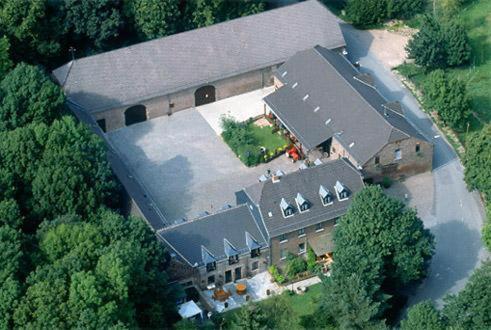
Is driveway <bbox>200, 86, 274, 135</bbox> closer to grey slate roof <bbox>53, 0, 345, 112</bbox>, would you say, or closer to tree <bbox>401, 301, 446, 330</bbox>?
grey slate roof <bbox>53, 0, 345, 112</bbox>

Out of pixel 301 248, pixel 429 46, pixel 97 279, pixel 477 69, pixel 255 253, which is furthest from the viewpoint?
pixel 477 69

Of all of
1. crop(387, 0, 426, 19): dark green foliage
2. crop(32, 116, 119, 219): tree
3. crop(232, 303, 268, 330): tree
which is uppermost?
crop(387, 0, 426, 19): dark green foliage

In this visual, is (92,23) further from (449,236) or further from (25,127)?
(449,236)

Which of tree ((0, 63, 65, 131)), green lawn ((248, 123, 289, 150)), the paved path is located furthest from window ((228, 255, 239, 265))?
tree ((0, 63, 65, 131))

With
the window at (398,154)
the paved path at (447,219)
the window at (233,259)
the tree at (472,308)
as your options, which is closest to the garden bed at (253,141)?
the window at (398,154)

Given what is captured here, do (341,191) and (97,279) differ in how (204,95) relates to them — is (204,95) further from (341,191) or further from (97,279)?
(97,279)

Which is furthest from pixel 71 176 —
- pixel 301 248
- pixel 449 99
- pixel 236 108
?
pixel 449 99

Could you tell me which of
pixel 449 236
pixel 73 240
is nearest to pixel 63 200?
pixel 73 240
